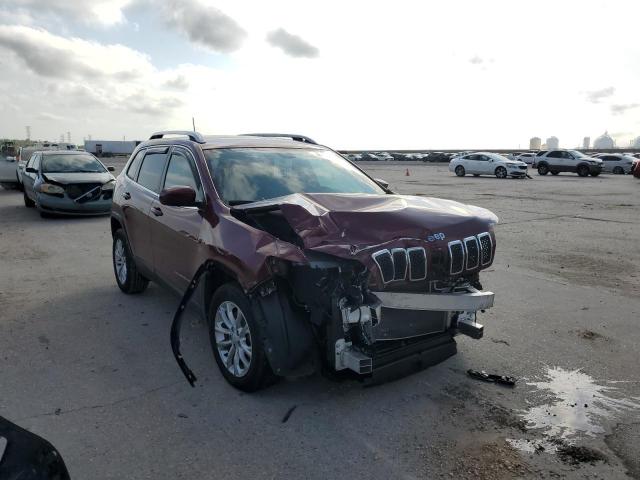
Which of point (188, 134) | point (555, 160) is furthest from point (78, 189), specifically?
point (555, 160)

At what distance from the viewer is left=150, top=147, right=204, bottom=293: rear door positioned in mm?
4289

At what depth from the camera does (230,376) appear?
12.5 feet

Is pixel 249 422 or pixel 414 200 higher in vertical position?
pixel 414 200

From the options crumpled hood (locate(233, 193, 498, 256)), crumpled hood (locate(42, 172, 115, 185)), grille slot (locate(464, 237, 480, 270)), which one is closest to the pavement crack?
crumpled hood (locate(233, 193, 498, 256))

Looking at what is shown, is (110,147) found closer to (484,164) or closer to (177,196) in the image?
(484,164)

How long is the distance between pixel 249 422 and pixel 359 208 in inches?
63.1

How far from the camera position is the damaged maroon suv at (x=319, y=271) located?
3.26 m

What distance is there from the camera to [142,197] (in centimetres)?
545

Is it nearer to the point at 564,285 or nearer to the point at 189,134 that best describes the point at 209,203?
the point at 189,134

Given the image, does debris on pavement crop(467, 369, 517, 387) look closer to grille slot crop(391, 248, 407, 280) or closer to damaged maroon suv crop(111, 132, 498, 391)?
damaged maroon suv crop(111, 132, 498, 391)

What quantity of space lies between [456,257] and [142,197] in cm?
346

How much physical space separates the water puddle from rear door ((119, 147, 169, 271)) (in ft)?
12.5

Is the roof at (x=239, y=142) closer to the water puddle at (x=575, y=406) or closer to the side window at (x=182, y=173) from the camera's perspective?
the side window at (x=182, y=173)

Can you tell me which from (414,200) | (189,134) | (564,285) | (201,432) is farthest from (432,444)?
(564,285)
